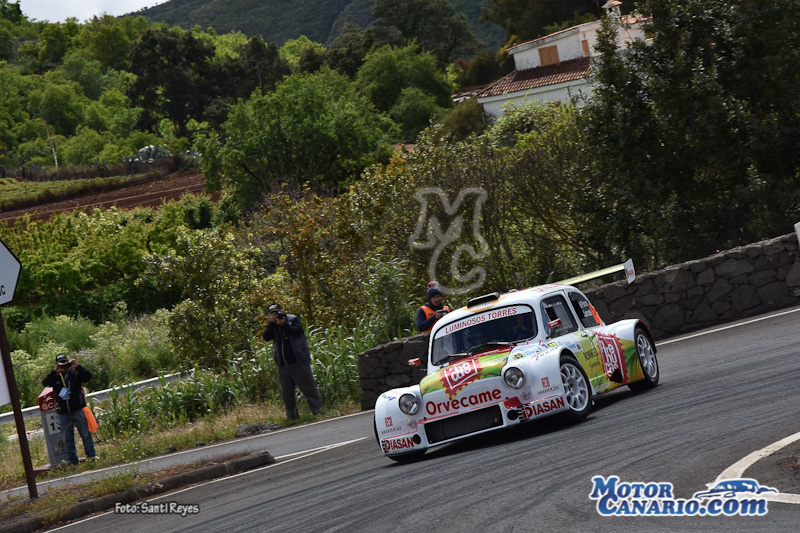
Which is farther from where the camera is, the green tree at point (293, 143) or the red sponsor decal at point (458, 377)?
the green tree at point (293, 143)

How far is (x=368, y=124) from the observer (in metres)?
70.2

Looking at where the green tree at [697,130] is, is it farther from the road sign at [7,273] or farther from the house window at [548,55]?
the house window at [548,55]

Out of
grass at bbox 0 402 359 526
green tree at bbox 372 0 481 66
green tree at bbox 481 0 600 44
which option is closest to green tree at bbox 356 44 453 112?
green tree at bbox 481 0 600 44

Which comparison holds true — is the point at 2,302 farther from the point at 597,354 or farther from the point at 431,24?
the point at 431,24

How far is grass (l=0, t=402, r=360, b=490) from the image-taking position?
1606cm

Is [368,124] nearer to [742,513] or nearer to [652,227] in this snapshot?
[652,227]

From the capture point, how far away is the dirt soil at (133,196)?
80.7m

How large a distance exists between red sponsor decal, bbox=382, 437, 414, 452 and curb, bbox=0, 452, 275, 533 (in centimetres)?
236

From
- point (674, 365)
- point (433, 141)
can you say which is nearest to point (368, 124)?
point (433, 141)

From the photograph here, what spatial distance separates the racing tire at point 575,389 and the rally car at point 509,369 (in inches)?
0.4

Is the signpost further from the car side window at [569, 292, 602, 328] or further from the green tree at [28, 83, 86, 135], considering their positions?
the green tree at [28, 83, 86, 135]

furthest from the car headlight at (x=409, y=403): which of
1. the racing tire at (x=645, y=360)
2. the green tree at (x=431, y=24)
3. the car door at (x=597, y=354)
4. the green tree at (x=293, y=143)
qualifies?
the green tree at (x=431, y=24)

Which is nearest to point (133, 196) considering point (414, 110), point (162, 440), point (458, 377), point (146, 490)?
point (414, 110)

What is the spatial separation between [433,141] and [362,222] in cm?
269
